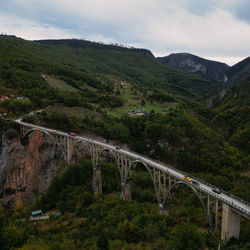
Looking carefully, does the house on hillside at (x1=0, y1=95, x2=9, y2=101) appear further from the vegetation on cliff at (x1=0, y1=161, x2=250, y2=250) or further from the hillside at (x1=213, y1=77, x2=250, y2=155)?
the hillside at (x1=213, y1=77, x2=250, y2=155)

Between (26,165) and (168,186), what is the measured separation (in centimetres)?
3752

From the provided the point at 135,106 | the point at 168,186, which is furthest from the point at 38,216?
the point at 135,106

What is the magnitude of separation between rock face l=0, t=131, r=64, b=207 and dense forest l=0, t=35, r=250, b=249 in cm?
516

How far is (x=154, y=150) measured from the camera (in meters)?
70.4

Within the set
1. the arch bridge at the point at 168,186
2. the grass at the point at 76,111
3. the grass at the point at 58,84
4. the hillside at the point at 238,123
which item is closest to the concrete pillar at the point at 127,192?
the arch bridge at the point at 168,186

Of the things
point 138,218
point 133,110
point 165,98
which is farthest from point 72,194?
point 165,98

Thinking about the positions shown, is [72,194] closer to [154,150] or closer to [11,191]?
[11,191]

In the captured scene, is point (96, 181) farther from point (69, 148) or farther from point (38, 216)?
point (38, 216)

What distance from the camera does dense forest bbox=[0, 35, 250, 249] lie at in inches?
1000

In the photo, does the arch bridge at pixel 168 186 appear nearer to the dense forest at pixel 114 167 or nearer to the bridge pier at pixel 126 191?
the bridge pier at pixel 126 191

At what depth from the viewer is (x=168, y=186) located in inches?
1565

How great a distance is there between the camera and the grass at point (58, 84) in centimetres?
10266

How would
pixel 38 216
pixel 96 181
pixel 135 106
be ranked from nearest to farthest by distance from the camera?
pixel 38 216
pixel 96 181
pixel 135 106

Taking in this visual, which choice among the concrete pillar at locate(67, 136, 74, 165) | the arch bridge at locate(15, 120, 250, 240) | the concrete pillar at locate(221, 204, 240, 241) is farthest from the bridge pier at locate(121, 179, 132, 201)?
the concrete pillar at locate(221, 204, 240, 241)
